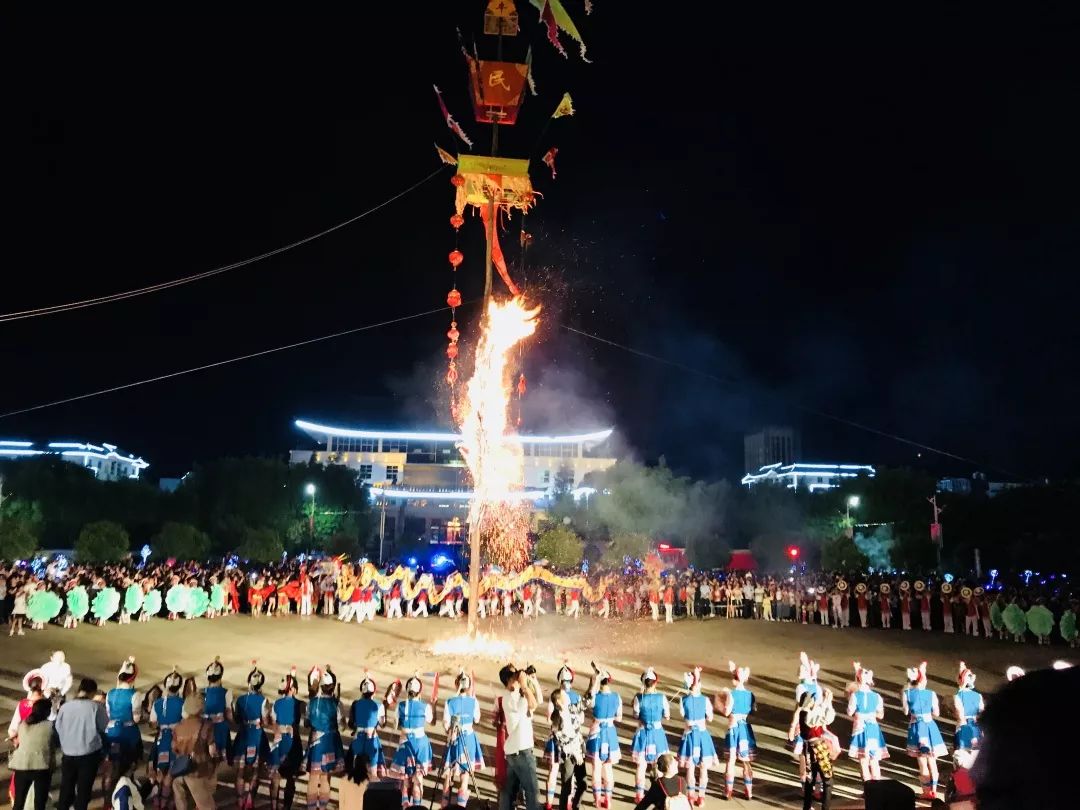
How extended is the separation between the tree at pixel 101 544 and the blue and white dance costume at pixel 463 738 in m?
28.7

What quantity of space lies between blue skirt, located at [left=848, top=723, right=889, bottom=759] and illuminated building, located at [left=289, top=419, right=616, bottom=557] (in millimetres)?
56367

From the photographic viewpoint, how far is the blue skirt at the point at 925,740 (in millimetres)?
8797

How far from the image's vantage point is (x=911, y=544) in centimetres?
3828

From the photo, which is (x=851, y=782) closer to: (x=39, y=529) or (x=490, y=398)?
(x=490, y=398)

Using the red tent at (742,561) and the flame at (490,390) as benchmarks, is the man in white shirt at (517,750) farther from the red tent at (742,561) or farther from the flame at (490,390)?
the red tent at (742,561)

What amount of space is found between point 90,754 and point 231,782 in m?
2.39

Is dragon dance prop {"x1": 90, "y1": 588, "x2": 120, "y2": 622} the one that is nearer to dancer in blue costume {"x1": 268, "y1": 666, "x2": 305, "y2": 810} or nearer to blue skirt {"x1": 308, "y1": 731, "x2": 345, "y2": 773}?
dancer in blue costume {"x1": 268, "y1": 666, "x2": 305, "y2": 810}

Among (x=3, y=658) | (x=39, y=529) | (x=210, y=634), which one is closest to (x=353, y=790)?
(x=3, y=658)

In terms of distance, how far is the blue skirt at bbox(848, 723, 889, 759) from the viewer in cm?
884

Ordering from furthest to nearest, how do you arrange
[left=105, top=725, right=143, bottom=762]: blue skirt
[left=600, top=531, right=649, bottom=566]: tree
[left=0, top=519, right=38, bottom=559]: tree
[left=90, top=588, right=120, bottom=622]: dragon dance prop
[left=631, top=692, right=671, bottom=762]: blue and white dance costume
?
1. [left=600, top=531, right=649, bottom=566]: tree
2. [left=0, top=519, right=38, bottom=559]: tree
3. [left=90, top=588, right=120, bottom=622]: dragon dance prop
4. [left=631, top=692, right=671, bottom=762]: blue and white dance costume
5. [left=105, top=725, right=143, bottom=762]: blue skirt

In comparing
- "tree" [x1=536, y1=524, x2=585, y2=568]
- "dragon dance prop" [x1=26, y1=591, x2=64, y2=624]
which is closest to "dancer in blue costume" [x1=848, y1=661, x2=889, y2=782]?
"dragon dance prop" [x1=26, y1=591, x2=64, y2=624]

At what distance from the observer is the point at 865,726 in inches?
352

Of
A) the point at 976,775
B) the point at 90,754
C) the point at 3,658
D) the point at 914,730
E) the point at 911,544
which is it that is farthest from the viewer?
the point at 911,544

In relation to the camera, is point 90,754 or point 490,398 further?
point 490,398
